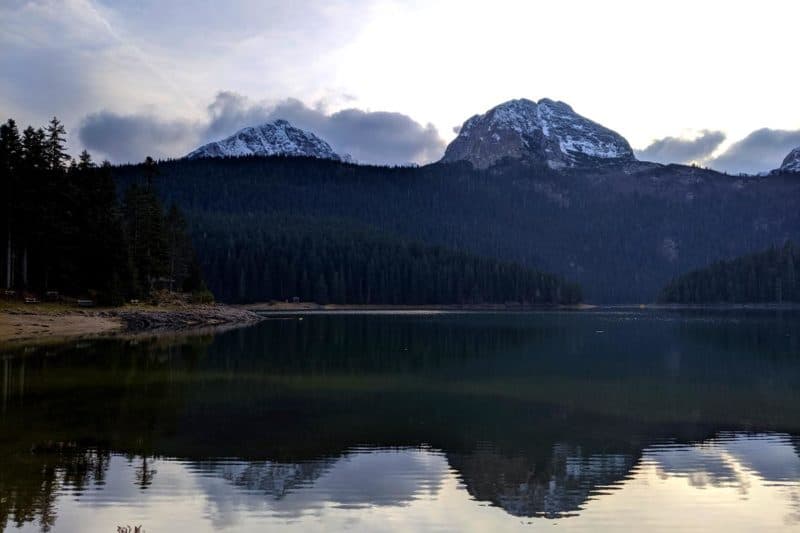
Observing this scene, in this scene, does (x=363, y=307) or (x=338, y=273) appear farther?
(x=338, y=273)

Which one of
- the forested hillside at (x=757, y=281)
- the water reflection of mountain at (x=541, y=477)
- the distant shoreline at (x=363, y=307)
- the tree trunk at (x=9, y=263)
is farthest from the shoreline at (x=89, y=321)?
the forested hillside at (x=757, y=281)

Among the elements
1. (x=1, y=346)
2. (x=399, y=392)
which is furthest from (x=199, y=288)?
(x=399, y=392)

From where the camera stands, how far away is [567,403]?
90.1 ft

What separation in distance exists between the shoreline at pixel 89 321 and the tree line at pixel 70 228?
3105 mm

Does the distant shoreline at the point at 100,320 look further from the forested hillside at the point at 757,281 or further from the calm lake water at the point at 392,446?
the forested hillside at the point at 757,281

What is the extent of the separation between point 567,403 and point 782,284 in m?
181

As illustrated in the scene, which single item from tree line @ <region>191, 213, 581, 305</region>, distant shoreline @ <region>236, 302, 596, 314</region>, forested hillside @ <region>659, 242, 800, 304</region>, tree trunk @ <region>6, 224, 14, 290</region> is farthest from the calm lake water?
forested hillside @ <region>659, 242, 800, 304</region>

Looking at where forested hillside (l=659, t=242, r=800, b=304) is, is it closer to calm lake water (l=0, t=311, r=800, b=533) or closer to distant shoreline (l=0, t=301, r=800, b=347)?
distant shoreline (l=0, t=301, r=800, b=347)

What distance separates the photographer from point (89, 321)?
62.9 m

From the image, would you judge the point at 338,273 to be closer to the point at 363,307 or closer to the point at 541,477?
the point at 363,307

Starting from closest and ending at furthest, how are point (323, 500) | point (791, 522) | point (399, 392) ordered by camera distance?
1. point (791, 522)
2. point (323, 500)
3. point (399, 392)

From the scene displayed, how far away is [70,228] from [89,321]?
33.2 ft

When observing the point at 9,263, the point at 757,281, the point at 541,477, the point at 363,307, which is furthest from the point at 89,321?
the point at 757,281

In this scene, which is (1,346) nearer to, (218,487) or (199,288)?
(218,487)
